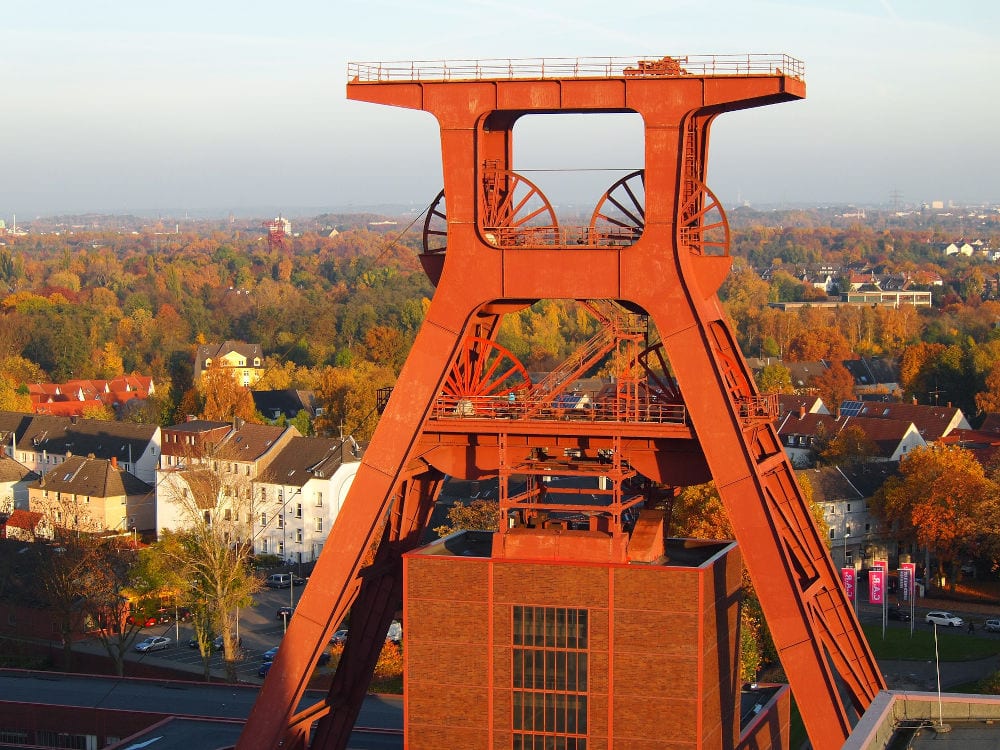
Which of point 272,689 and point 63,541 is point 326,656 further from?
point 272,689

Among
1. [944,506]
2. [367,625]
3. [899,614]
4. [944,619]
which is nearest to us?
[367,625]

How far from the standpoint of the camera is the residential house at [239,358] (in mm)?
122750

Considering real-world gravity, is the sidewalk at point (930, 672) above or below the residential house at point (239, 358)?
below

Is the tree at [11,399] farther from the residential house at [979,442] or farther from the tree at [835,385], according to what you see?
the residential house at [979,442]

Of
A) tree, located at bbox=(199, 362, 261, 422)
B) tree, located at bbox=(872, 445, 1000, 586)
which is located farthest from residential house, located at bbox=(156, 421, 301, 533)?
tree, located at bbox=(872, 445, 1000, 586)

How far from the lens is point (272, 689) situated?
2711cm

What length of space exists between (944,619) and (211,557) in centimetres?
2759

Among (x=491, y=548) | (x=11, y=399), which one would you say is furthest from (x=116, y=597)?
(x=11, y=399)

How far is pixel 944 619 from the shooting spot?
58938 mm

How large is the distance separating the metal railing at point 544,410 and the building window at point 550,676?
345 cm

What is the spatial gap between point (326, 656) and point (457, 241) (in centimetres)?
2910

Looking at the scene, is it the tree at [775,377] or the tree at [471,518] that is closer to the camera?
the tree at [471,518]

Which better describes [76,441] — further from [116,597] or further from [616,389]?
[616,389]

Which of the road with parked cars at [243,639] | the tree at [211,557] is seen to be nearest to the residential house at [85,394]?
the tree at [211,557]
